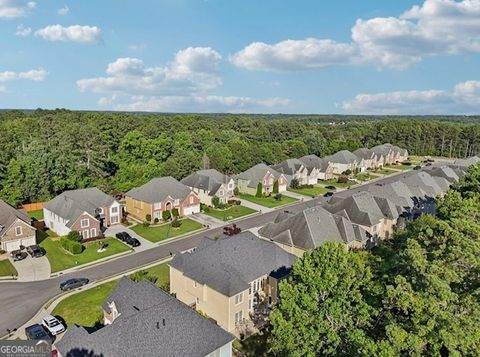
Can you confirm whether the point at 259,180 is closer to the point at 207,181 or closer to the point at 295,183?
the point at 295,183

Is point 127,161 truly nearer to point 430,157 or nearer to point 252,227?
point 252,227

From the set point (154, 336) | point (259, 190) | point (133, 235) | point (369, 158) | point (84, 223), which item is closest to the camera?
point (154, 336)

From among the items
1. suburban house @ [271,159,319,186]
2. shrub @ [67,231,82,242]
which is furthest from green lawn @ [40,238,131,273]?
suburban house @ [271,159,319,186]

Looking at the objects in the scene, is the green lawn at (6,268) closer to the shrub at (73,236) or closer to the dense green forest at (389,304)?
the shrub at (73,236)

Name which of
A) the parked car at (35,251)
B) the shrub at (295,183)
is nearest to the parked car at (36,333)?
the parked car at (35,251)

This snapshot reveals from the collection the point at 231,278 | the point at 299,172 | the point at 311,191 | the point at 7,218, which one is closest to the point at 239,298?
the point at 231,278

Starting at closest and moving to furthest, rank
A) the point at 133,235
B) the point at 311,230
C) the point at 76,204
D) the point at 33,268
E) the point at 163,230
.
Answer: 1. the point at 33,268
2. the point at 311,230
3. the point at 76,204
4. the point at 133,235
5. the point at 163,230
